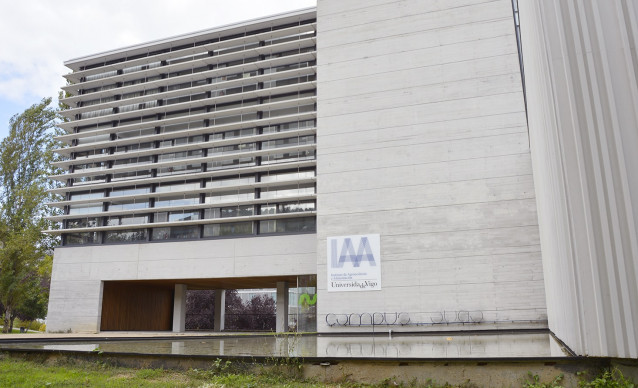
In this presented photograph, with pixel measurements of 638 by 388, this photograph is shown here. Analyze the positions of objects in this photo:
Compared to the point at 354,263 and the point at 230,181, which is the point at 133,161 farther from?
the point at 354,263

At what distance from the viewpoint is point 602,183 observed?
5.74 metres

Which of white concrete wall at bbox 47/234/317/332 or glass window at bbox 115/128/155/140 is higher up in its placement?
glass window at bbox 115/128/155/140

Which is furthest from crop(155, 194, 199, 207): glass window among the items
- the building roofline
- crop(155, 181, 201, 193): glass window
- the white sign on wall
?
the white sign on wall

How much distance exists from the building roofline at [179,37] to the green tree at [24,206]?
241 inches

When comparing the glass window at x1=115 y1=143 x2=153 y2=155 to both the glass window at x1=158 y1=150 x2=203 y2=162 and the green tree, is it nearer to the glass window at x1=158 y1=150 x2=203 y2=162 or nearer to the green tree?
the glass window at x1=158 y1=150 x2=203 y2=162

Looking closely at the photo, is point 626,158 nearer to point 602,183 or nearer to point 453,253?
point 602,183

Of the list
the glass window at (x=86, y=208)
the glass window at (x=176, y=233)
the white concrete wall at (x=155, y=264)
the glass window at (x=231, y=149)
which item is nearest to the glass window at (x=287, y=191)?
the white concrete wall at (x=155, y=264)

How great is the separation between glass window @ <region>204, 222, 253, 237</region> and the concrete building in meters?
0.07

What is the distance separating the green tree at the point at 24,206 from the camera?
32062mm

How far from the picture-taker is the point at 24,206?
3619 centimetres

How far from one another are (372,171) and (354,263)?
163 inches

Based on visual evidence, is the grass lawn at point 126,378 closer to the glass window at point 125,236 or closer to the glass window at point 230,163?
the glass window at point 230,163

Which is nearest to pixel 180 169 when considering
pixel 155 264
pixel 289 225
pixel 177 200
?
pixel 177 200

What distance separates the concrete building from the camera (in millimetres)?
6000
